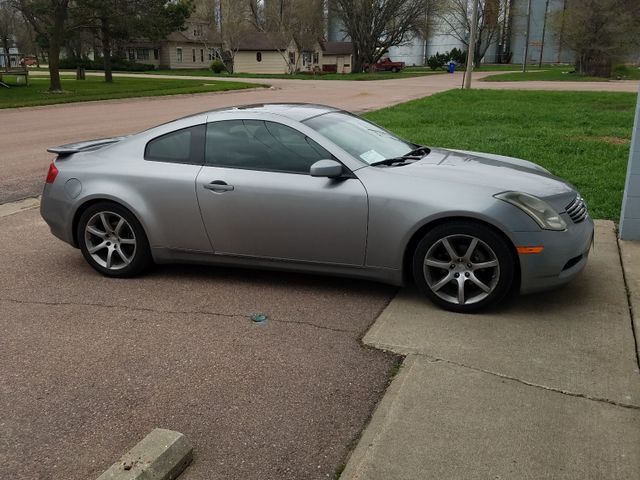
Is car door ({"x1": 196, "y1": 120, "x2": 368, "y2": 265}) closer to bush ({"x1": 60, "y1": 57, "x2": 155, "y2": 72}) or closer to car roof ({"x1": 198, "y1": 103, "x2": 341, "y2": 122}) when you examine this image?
car roof ({"x1": 198, "y1": 103, "x2": 341, "y2": 122})

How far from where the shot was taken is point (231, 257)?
16.5 feet

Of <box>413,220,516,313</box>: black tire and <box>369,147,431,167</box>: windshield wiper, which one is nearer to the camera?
<box>413,220,516,313</box>: black tire

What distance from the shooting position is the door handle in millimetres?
4898

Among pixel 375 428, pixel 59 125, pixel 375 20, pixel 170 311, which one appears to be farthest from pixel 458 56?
pixel 375 428

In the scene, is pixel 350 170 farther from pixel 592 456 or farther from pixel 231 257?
pixel 592 456

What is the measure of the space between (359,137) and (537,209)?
160 cm

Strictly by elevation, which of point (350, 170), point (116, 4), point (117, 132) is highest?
point (116, 4)

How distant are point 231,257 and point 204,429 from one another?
82.0 inches

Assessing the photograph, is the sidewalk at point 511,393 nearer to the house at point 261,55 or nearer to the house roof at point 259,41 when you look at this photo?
the house at point 261,55

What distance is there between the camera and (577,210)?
4590 mm

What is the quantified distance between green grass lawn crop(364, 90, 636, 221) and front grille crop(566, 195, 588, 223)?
98.2 inches

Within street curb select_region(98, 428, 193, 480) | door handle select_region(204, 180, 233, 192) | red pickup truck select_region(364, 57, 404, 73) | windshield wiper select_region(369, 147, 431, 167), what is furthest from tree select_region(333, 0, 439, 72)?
street curb select_region(98, 428, 193, 480)

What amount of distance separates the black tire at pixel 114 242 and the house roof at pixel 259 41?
74.6m

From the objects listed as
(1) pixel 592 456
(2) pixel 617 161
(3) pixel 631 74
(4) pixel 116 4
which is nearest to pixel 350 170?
(1) pixel 592 456
